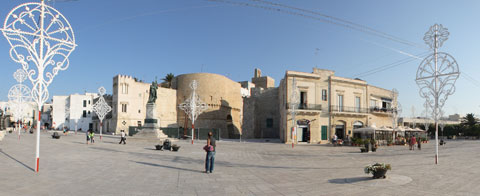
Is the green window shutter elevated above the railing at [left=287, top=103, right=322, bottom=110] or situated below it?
below

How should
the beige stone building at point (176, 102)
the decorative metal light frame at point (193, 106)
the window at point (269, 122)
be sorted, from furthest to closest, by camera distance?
the beige stone building at point (176, 102), the window at point (269, 122), the decorative metal light frame at point (193, 106)

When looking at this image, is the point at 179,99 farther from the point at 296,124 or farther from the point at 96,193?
the point at 96,193

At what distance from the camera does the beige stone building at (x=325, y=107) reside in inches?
1336

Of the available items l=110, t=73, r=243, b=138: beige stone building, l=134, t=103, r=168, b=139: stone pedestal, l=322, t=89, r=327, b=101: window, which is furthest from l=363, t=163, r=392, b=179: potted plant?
l=110, t=73, r=243, b=138: beige stone building

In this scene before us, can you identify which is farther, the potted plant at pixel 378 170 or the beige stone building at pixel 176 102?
the beige stone building at pixel 176 102

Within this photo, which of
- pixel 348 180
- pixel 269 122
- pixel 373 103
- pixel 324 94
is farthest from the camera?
pixel 269 122

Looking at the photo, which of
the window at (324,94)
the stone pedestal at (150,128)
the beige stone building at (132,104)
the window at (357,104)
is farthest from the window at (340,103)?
the beige stone building at (132,104)

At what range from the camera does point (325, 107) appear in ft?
117

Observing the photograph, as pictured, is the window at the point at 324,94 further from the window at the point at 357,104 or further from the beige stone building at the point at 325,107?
the window at the point at 357,104

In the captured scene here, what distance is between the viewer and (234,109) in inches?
2574

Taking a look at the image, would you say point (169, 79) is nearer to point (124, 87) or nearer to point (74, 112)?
point (124, 87)

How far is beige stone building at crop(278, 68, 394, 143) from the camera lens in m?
33.9

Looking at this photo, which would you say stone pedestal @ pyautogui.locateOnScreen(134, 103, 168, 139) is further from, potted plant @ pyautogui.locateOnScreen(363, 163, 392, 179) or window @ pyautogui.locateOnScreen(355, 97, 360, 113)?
window @ pyautogui.locateOnScreen(355, 97, 360, 113)

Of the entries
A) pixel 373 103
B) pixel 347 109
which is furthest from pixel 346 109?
pixel 373 103
